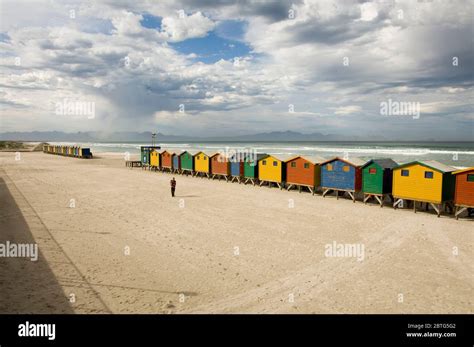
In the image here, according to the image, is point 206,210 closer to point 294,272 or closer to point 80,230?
point 80,230

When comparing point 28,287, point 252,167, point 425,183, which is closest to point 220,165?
point 252,167

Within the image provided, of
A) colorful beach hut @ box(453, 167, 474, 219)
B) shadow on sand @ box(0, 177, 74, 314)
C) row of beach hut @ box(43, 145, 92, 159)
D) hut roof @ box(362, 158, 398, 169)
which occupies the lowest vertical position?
shadow on sand @ box(0, 177, 74, 314)

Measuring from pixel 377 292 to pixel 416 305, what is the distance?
1000 millimetres

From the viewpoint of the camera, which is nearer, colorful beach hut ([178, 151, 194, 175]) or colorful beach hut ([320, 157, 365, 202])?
colorful beach hut ([320, 157, 365, 202])

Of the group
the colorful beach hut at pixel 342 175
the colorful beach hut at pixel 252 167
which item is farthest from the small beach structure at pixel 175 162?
the colorful beach hut at pixel 342 175

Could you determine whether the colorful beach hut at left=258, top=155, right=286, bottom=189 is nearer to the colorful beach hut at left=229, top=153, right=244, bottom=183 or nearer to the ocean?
the colorful beach hut at left=229, top=153, right=244, bottom=183

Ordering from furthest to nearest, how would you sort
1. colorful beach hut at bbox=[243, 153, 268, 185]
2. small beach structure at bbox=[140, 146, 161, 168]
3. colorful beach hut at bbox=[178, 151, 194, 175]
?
small beach structure at bbox=[140, 146, 161, 168] < colorful beach hut at bbox=[178, 151, 194, 175] < colorful beach hut at bbox=[243, 153, 268, 185]

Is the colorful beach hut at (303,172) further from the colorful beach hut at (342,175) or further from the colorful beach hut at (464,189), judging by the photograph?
the colorful beach hut at (464,189)

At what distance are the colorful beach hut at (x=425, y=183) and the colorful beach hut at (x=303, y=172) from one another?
606 cm

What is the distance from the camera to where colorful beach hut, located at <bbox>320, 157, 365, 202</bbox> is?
22.4 m

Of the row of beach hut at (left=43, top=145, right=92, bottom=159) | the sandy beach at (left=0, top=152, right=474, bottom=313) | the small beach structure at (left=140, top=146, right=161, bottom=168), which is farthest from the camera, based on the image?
the row of beach hut at (left=43, top=145, right=92, bottom=159)

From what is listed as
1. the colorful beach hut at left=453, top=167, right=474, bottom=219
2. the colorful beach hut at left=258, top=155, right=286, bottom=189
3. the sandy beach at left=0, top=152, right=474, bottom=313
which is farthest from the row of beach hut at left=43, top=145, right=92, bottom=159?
the colorful beach hut at left=453, top=167, right=474, bottom=219

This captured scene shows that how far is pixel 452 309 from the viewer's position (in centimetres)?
820
